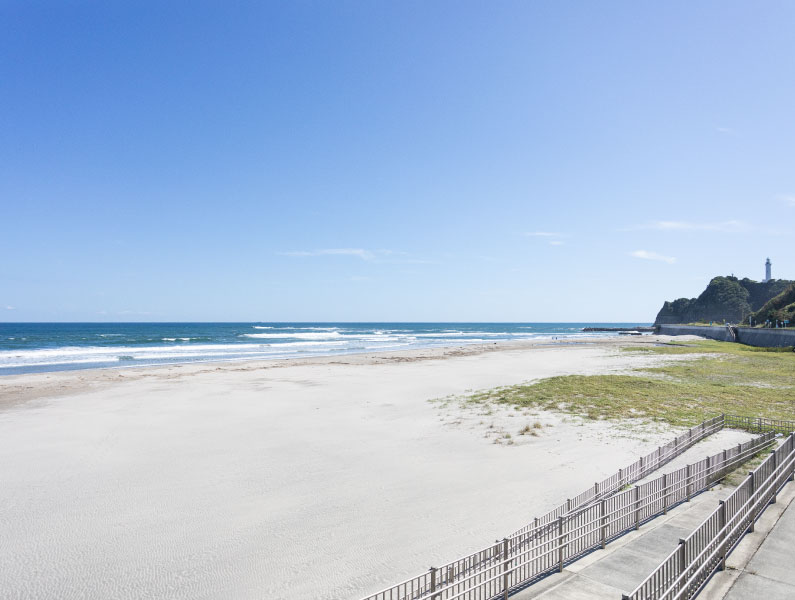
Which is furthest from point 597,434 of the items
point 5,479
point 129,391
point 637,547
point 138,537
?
point 129,391

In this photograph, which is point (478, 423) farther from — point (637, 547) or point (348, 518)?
point (637, 547)

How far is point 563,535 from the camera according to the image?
1001 centimetres

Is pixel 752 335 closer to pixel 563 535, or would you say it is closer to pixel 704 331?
pixel 704 331

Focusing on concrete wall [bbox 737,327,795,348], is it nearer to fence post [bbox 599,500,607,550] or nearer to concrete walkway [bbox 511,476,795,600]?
concrete walkway [bbox 511,476,795,600]

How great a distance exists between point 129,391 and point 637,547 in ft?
125

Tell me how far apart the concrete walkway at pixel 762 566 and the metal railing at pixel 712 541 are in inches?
7.4

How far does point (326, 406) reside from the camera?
31312 mm

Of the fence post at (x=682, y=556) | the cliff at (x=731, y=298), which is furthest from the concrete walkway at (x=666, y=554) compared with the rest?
the cliff at (x=731, y=298)

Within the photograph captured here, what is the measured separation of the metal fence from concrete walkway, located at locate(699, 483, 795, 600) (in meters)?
2.24

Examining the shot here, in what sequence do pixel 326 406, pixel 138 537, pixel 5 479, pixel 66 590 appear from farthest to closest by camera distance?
1. pixel 326 406
2. pixel 5 479
3. pixel 138 537
4. pixel 66 590

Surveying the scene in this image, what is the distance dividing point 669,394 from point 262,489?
2882cm

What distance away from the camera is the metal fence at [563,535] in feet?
29.2

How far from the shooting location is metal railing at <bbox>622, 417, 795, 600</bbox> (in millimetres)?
7834

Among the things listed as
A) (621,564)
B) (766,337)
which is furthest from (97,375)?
(766,337)
